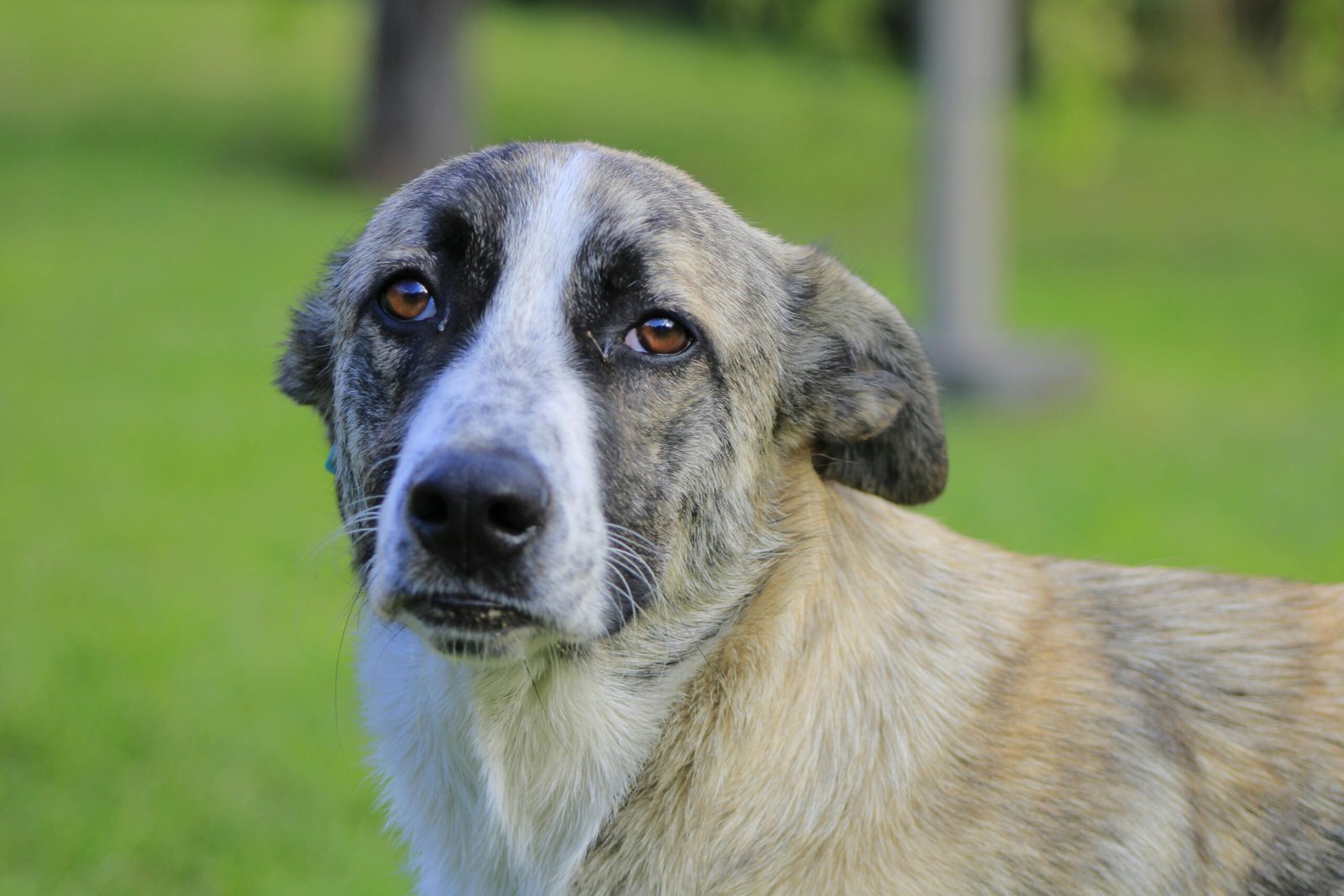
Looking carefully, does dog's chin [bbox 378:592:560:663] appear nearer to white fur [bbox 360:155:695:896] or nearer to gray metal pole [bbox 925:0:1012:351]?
white fur [bbox 360:155:695:896]

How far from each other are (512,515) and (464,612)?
0.25 meters

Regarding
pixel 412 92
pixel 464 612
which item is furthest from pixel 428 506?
pixel 412 92

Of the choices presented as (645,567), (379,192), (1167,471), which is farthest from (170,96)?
(645,567)

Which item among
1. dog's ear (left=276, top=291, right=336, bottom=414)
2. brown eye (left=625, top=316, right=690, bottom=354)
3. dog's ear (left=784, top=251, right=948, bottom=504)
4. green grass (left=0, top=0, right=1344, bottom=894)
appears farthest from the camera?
green grass (left=0, top=0, right=1344, bottom=894)

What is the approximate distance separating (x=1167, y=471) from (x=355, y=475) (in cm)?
654

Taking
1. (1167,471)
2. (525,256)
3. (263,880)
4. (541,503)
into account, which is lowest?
(263,880)

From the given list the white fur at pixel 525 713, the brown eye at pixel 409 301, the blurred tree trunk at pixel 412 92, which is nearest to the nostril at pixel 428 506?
the white fur at pixel 525 713

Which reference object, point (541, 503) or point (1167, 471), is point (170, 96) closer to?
point (1167, 471)

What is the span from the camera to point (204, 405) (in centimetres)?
938

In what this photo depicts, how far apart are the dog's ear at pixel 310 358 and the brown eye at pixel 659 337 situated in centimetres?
88

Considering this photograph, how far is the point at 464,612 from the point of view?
2.66 m

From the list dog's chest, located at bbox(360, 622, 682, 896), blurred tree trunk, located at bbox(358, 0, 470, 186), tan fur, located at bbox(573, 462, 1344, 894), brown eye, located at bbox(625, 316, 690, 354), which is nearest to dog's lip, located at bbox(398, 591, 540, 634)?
dog's chest, located at bbox(360, 622, 682, 896)

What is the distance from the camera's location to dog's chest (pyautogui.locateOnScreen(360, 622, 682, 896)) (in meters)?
2.91

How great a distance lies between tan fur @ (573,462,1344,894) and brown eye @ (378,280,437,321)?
920mm
